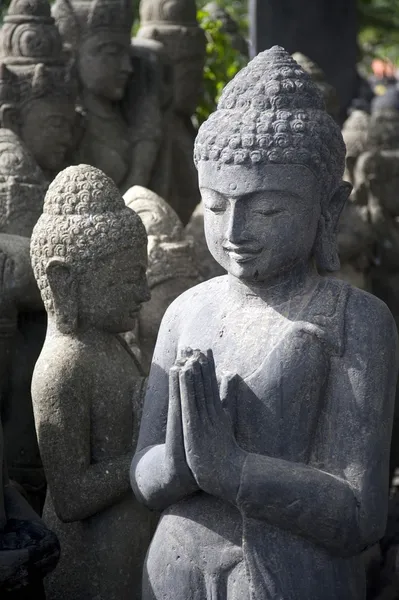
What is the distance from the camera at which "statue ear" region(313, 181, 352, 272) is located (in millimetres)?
4242

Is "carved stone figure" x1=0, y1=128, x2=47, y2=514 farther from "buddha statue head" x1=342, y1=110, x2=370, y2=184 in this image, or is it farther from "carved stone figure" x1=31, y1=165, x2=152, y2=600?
"buddha statue head" x1=342, y1=110, x2=370, y2=184

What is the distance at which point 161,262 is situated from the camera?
20.0 feet

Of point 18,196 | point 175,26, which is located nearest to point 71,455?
point 18,196

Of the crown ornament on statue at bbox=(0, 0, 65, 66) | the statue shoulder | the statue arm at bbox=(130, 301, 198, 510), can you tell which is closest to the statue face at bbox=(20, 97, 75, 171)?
the crown ornament on statue at bbox=(0, 0, 65, 66)

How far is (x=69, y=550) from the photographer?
16.2ft

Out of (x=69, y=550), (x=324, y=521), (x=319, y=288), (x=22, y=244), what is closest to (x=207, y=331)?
(x=319, y=288)

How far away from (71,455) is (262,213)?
1.20 meters

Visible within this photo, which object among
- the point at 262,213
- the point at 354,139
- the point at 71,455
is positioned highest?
→ the point at 262,213

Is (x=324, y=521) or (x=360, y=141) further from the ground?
(x=324, y=521)

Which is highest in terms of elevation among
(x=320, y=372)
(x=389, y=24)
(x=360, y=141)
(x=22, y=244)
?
(x=320, y=372)

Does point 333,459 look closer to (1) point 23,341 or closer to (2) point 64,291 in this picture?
(2) point 64,291

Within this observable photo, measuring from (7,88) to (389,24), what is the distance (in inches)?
391

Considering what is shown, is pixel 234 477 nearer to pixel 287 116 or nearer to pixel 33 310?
pixel 287 116

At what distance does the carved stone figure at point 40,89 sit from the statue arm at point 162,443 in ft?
10.9
